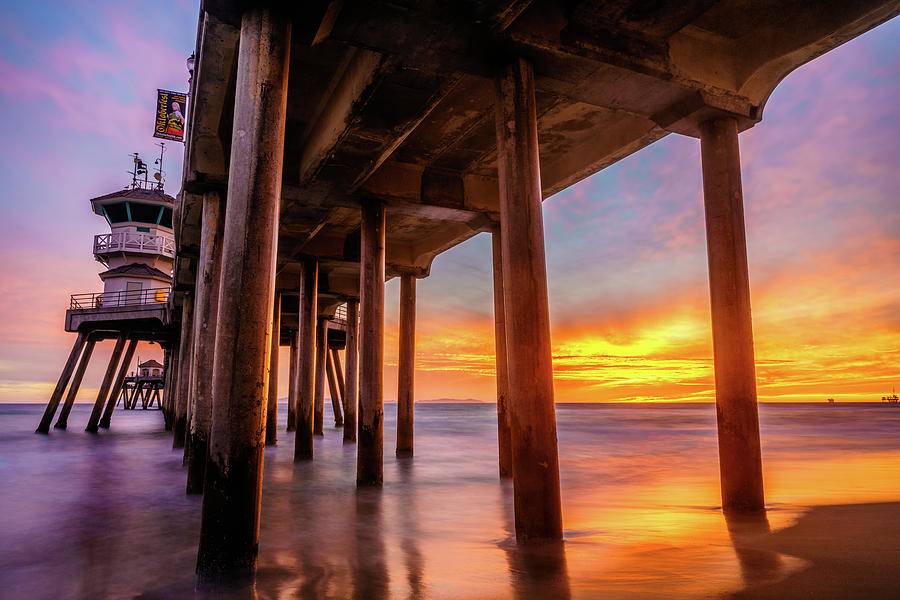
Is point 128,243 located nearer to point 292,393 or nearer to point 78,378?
point 78,378

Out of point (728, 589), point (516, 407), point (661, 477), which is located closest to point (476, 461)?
point (661, 477)

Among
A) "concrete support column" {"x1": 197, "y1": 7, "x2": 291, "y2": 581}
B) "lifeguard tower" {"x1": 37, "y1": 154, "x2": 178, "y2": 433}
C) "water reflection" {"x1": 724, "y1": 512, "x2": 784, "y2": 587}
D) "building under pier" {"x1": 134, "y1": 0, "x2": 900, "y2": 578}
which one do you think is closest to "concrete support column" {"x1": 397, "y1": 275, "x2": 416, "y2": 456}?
"building under pier" {"x1": 134, "y1": 0, "x2": 900, "y2": 578}

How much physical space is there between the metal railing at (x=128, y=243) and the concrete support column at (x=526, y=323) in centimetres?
2737

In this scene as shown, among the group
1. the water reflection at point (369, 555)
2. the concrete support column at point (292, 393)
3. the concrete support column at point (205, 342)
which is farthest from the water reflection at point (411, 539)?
the concrete support column at point (292, 393)

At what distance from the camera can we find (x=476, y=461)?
14.2 m

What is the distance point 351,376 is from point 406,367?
2.62m

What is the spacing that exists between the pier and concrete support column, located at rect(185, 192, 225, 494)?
0.04 m

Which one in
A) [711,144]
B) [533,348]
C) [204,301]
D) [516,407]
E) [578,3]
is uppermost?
[578,3]

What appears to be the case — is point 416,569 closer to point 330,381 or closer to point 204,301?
point 204,301

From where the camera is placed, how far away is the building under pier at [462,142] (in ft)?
15.1

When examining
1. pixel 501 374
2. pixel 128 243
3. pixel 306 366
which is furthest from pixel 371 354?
pixel 128 243

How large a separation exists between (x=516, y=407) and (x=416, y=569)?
66.6 inches

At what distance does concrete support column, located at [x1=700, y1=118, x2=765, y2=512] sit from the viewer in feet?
21.9

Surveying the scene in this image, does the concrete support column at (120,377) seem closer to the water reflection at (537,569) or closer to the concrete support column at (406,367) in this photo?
the concrete support column at (406,367)
